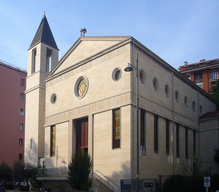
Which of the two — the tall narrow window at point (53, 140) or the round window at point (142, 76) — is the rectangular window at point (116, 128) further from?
the tall narrow window at point (53, 140)

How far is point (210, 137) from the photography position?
36.9 m

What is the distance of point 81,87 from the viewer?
1244 inches

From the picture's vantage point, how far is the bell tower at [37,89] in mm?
37594

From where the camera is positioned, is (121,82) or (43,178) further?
(43,178)

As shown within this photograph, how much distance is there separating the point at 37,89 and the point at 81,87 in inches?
394

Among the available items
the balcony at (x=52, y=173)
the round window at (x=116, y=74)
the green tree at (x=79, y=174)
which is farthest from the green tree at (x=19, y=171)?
the round window at (x=116, y=74)

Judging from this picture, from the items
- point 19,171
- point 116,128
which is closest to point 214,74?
point 116,128

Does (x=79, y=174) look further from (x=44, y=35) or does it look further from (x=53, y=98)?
(x=44, y=35)

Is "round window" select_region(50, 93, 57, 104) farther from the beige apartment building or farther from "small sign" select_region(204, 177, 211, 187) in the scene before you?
"small sign" select_region(204, 177, 211, 187)

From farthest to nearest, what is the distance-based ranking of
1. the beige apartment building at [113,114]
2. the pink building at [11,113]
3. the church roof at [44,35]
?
the pink building at [11,113] < the church roof at [44,35] < the beige apartment building at [113,114]

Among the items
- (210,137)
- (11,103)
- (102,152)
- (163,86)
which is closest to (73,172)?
(102,152)

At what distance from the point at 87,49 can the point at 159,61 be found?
763 centimetres

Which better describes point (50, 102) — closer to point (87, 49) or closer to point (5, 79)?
point (87, 49)

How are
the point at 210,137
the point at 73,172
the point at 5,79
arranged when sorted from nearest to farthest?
the point at 73,172
the point at 210,137
the point at 5,79
